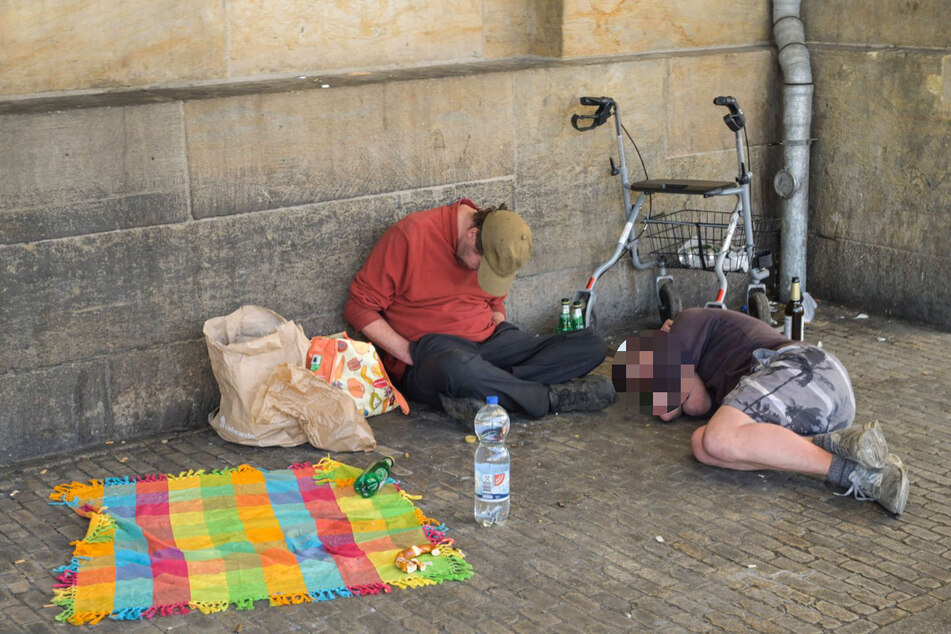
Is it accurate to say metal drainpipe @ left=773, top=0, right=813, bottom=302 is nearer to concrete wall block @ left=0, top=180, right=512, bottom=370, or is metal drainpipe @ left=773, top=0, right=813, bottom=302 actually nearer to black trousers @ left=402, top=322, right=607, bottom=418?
black trousers @ left=402, top=322, right=607, bottom=418

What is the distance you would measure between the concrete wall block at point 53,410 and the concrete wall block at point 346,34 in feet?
6.16

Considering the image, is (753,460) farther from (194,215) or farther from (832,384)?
(194,215)

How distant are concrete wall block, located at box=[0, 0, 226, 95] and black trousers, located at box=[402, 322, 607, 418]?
191 cm

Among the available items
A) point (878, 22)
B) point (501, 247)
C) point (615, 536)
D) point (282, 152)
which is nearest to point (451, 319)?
point (501, 247)

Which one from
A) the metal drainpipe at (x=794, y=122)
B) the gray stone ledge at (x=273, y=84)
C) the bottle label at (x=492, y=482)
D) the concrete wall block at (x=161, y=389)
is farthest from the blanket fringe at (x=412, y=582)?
the metal drainpipe at (x=794, y=122)

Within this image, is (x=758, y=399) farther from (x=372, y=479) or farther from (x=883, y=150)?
(x=883, y=150)

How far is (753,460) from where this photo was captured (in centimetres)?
525

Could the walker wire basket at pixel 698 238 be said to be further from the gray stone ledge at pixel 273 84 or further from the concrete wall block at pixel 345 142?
the concrete wall block at pixel 345 142

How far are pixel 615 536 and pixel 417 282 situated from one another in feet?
6.49

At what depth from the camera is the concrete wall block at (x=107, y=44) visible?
5855 millimetres

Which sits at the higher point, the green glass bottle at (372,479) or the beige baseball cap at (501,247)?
the beige baseball cap at (501,247)

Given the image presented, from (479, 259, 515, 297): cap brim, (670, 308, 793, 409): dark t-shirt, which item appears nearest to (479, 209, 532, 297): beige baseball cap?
(479, 259, 515, 297): cap brim

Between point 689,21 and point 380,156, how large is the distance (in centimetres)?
247

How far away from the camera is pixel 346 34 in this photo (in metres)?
6.84
